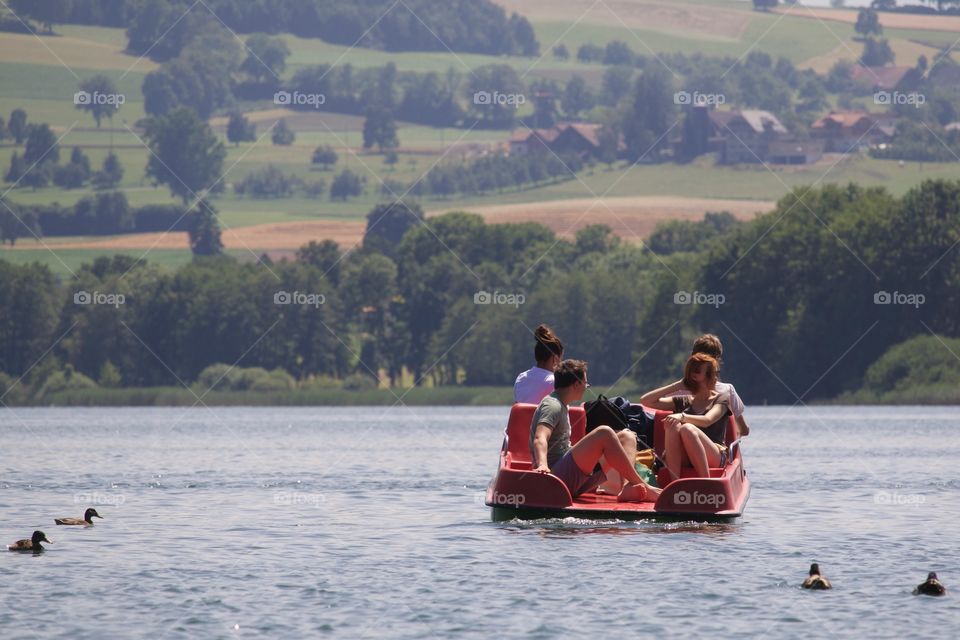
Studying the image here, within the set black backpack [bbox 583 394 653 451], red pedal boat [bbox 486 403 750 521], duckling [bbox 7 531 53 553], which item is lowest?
duckling [bbox 7 531 53 553]

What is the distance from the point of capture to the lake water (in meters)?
16.4

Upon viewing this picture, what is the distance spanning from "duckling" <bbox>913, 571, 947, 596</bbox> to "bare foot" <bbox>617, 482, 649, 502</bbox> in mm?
5114

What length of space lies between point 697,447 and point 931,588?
16.2 ft

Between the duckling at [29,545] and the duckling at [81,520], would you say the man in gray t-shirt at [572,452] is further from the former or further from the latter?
the duckling at [81,520]

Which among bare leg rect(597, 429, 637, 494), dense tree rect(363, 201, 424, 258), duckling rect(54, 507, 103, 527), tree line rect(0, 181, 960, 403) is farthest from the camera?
dense tree rect(363, 201, 424, 258)

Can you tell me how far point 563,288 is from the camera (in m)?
131

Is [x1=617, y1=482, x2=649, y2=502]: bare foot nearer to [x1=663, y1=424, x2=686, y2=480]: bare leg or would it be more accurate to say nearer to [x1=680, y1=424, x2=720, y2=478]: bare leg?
[x1=663, y1=424, x2=686, y2=480]: bare leg

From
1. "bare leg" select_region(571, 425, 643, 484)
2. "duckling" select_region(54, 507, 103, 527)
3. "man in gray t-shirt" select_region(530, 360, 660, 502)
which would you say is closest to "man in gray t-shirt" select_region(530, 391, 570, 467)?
"man in gray t-shirt" select_region(530, 360, 660, 502)

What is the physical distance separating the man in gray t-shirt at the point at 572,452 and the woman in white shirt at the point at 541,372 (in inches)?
33.7

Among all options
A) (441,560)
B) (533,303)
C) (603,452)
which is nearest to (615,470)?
(603,452)

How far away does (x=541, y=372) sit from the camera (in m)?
23.6

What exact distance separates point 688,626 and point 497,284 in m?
125

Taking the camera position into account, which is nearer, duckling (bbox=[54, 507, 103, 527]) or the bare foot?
the bare foot

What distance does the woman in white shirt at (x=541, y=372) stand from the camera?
22.7 m
